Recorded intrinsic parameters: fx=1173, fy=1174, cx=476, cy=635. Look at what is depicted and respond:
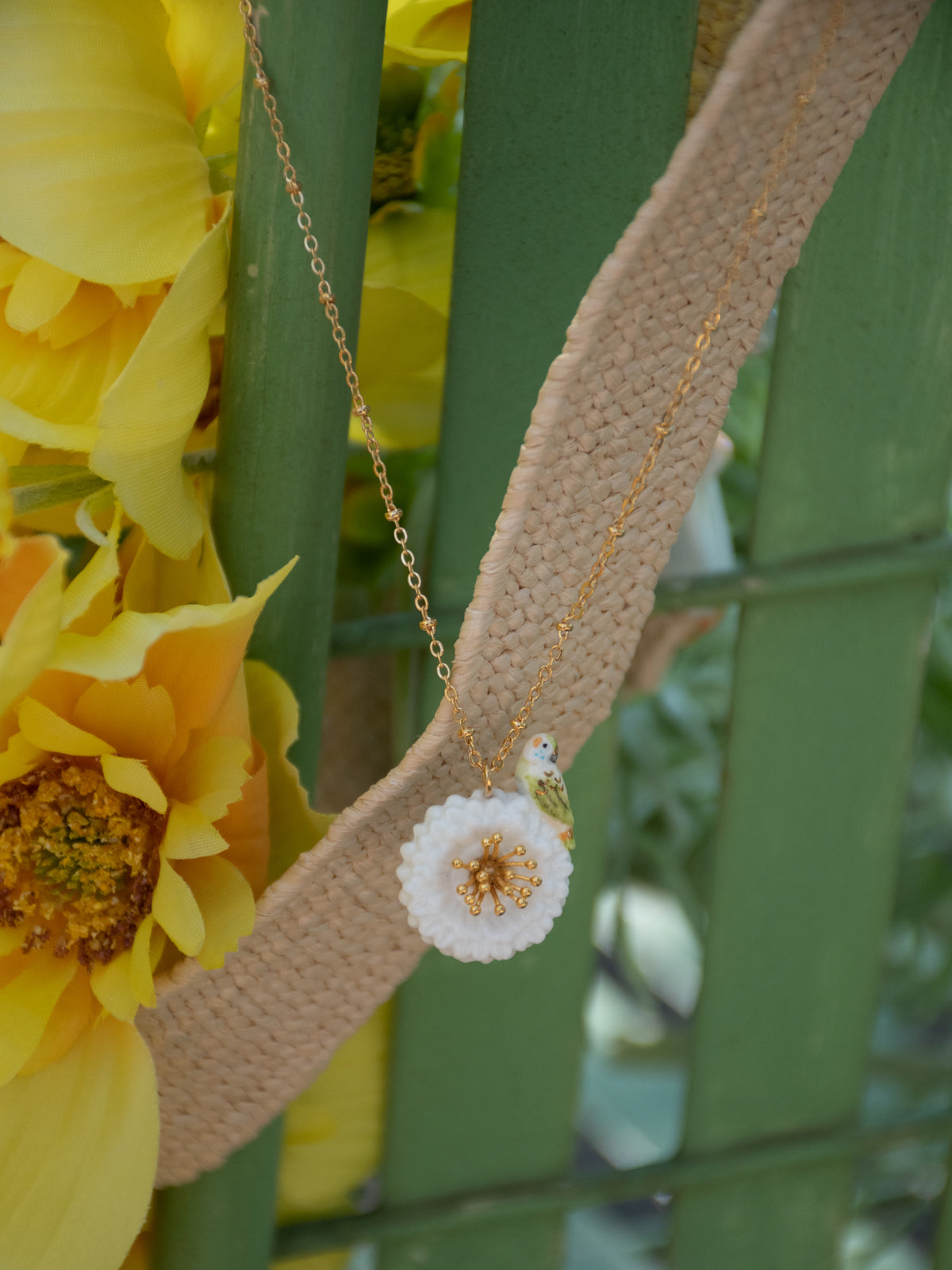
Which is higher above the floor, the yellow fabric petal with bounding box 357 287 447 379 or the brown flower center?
the yellow fabric petal with bounding box 357 287 447 379

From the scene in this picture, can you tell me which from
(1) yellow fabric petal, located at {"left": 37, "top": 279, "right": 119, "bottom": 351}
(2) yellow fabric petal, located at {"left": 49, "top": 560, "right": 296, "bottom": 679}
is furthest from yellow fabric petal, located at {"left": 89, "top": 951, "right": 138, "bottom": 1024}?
(1) yellow fabric petal, located at {"left": 37, "top": 279, "right": 119, "bottom": 351}

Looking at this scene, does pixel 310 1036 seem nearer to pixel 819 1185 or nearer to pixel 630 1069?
pixel 819 1185

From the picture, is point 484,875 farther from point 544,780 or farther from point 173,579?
point 173,579

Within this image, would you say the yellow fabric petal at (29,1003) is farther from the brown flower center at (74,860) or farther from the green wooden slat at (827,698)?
the green wooden slat at (827,698)

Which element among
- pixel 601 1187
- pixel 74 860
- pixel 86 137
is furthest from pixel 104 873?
pixel 601 1187

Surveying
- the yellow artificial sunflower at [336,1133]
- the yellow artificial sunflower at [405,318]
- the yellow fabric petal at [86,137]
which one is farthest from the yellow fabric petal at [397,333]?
the yellow artificial sunflower at [336,1133]

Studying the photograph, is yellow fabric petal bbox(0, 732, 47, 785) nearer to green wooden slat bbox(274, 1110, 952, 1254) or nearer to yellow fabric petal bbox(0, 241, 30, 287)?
yellow fabric petal bbox(0, 241, 30, 287)
